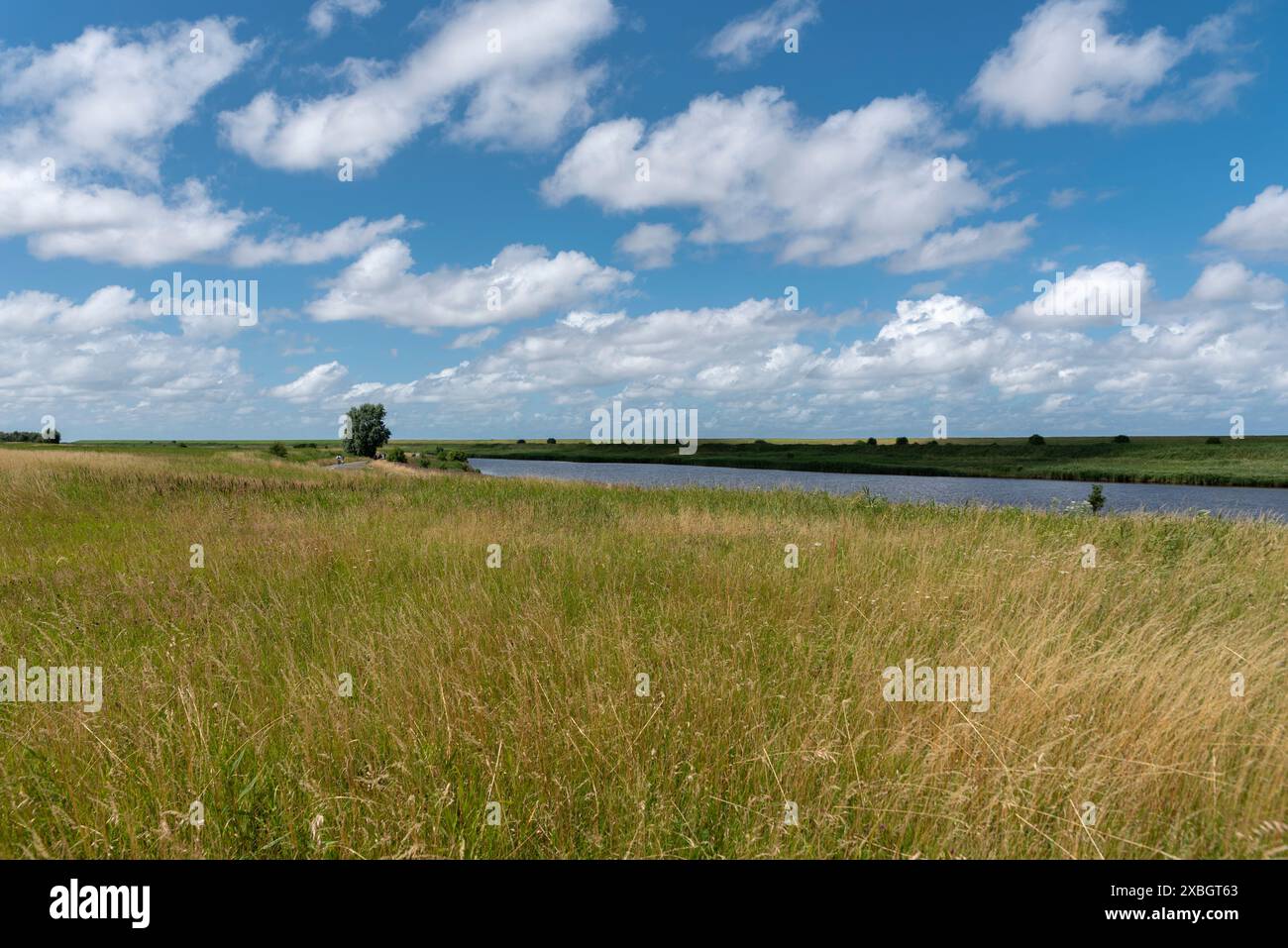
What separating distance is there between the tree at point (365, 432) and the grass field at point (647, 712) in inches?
3756

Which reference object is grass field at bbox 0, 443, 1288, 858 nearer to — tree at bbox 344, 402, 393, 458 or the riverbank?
the riverbank

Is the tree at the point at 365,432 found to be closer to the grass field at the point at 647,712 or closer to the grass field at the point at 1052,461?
the grass field at the point at 1052,461

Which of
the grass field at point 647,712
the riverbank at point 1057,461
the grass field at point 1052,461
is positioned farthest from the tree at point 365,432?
the grass field at point 647,712

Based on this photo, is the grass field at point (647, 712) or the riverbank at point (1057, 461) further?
the riverbank at point (1057, 461)

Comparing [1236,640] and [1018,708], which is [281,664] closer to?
[1018,708]

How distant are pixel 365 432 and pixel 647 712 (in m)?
103

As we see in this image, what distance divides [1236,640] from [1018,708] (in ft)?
9.69

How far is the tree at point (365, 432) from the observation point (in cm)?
9462

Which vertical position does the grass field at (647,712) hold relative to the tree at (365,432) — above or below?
below

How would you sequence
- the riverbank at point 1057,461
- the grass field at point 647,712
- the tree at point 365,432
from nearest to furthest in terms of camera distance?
the grass field at point 647,712 < the riverbank at point 1057,461 < the tree at point 365,432

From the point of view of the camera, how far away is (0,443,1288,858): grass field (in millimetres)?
2473

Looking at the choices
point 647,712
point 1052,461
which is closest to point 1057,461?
point 1052,461

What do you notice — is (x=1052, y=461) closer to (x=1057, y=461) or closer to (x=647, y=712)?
(x=1057, y=461)

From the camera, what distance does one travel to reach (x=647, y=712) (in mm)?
3328
